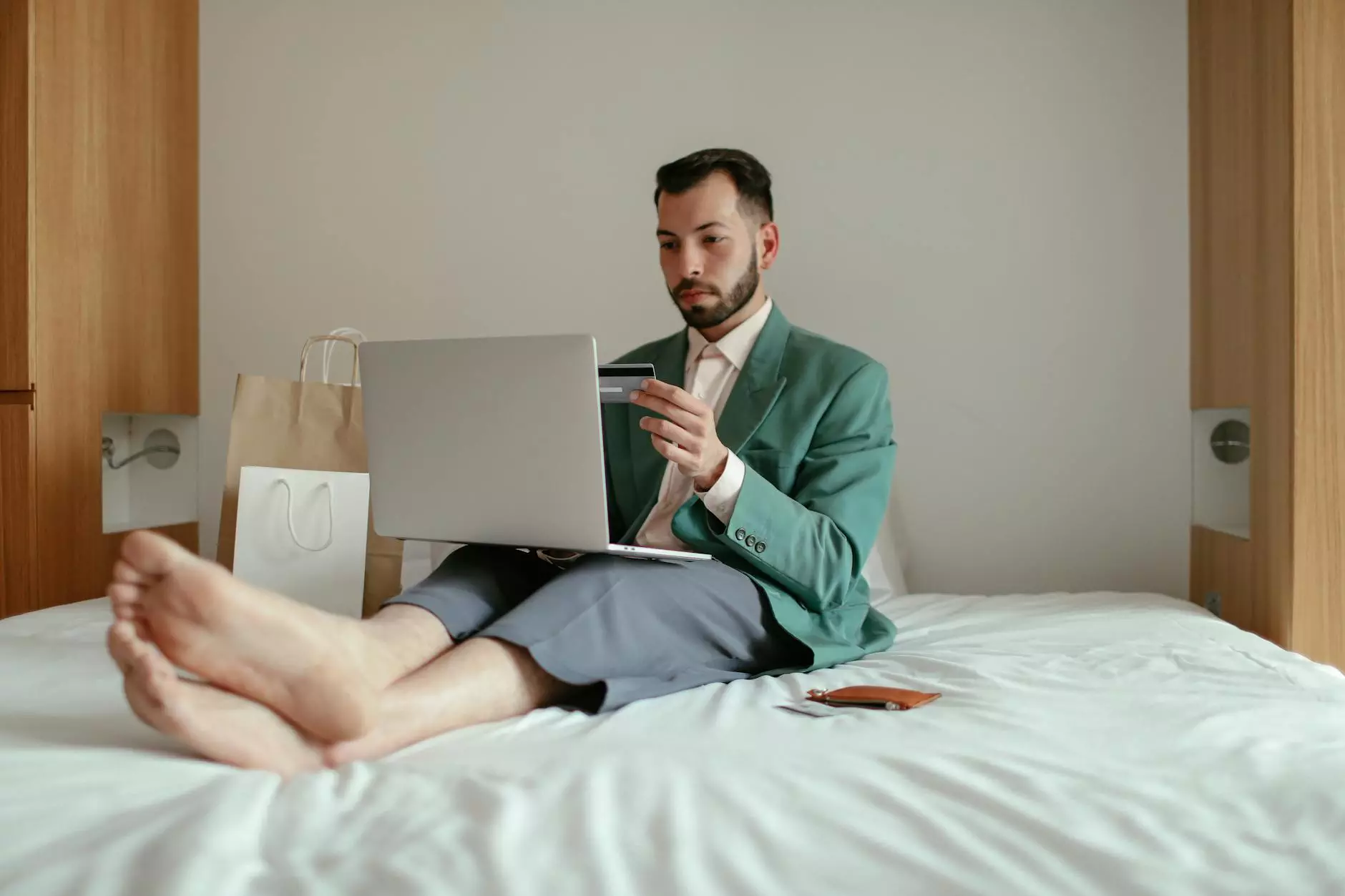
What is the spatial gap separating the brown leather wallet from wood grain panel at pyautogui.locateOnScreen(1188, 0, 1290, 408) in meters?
1.20

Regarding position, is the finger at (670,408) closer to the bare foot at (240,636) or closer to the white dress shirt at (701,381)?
the white dress shirt at (701,381)

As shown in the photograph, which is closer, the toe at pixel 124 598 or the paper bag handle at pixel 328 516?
the toe at pixel 124 598

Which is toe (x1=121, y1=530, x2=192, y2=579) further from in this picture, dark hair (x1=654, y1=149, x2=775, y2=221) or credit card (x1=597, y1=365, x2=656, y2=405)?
dark hair (x1=654, y1=149, x2=775, y2=221)

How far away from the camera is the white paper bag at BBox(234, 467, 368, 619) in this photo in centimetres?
193

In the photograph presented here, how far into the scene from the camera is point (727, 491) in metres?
1.45

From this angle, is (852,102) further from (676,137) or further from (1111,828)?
(1111,828)

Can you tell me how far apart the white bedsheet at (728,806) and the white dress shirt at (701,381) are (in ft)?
1.69

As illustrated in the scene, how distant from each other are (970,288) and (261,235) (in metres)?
1.79

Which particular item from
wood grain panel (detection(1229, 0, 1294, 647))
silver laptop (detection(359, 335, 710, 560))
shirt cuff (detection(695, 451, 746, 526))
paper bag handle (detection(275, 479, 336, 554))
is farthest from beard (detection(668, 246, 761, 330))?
wood grain panel (detection(1229, 0, 1294, 647))

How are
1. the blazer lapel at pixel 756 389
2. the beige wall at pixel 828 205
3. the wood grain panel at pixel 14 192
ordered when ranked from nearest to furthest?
1. the blazer lapel at pixel 756 389
2. the wood grain panel at pixel 14 192
3. the beige wall at pixel 828 205

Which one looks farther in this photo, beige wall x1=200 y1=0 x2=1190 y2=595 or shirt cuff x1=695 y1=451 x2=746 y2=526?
beige wall x1=200 y1=0 x2=1190 y2=595

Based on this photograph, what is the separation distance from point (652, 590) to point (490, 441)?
0.27 m

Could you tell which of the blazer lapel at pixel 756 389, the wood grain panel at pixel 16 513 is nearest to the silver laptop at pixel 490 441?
the blazer lapel at pixel 756 389

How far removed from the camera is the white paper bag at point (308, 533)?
1930 mm
